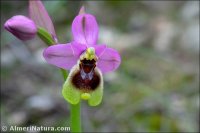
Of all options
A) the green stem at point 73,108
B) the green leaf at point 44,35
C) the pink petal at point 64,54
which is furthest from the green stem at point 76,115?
the green leaf at point 44,35

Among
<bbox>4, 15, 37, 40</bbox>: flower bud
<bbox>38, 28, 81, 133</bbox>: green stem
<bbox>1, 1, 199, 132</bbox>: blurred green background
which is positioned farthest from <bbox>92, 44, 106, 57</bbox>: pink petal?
<bbox>1, 1, 199, 132</bbox>: blurred green background

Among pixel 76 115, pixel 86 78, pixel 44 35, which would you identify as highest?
pixel 44 35

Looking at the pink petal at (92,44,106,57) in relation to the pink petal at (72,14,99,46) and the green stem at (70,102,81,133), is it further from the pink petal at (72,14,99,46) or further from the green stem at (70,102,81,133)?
the green stem at (70,102,81,133)

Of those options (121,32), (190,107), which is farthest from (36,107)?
(121,32)

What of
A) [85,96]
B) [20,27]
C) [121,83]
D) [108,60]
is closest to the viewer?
[20,27]

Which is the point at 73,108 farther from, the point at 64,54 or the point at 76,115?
the point at 64,54

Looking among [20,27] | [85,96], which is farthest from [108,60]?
[20,27]
